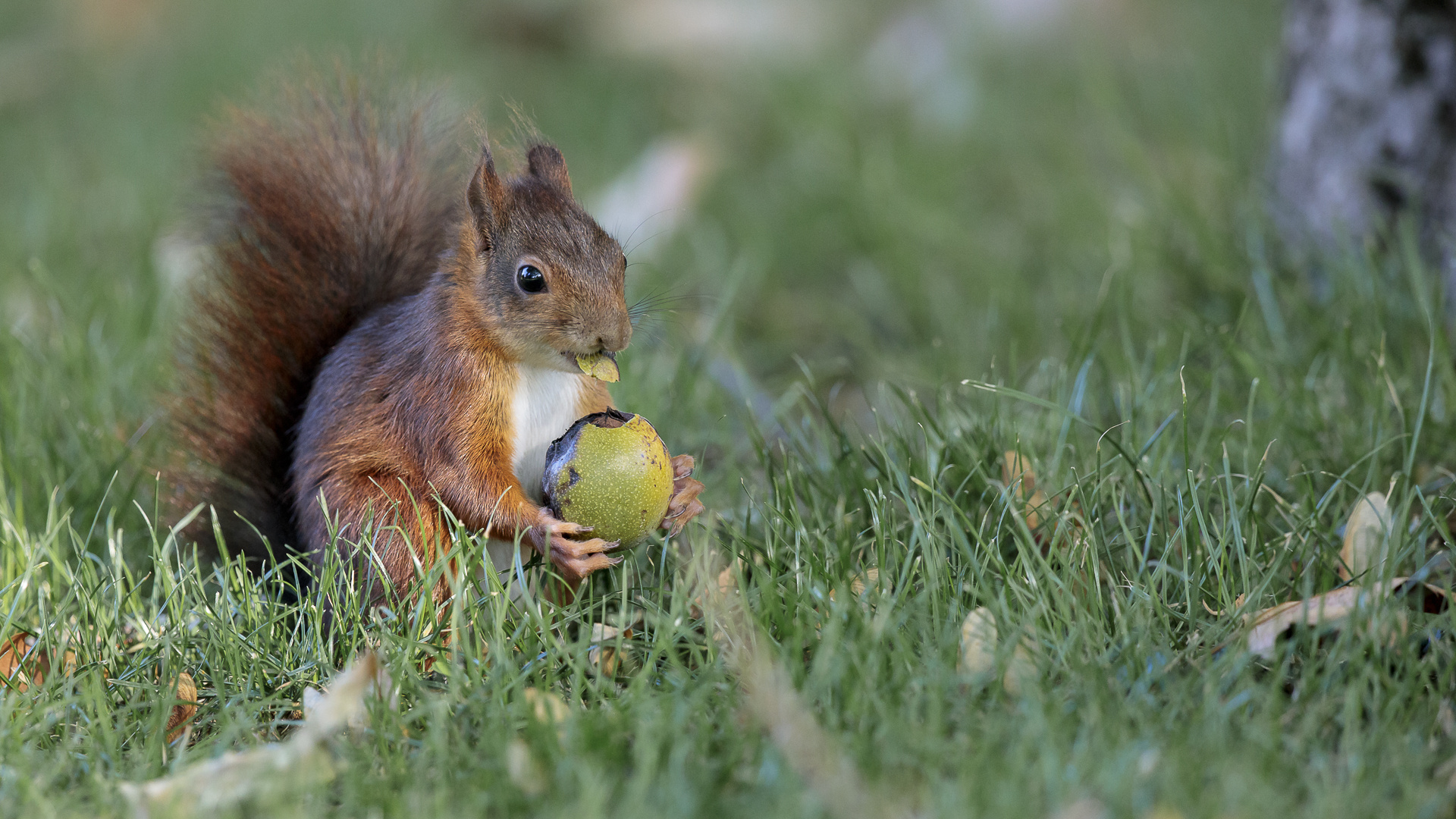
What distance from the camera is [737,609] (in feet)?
5.63

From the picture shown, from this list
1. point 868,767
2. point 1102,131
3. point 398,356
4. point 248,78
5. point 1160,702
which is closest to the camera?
point 868,767

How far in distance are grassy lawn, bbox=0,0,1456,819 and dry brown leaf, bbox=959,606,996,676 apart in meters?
0.02

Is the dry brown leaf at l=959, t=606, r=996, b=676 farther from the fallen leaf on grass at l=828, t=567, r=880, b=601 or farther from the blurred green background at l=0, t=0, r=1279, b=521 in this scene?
the blurred green background at l=0, t=0, r=1279, b=521

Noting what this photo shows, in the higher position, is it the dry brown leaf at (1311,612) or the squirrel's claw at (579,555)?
the squirrel's claw at (579,555)

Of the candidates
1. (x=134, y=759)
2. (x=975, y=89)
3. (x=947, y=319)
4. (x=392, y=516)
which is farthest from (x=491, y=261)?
(x=975, y=89)

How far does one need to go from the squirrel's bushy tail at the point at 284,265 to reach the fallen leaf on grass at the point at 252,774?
22.4 inches

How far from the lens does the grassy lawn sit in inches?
53.4

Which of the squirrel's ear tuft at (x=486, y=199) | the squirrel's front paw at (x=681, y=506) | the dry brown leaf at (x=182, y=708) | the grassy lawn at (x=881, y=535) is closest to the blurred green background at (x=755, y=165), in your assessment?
the grassy lawn at (x=881, y=535)

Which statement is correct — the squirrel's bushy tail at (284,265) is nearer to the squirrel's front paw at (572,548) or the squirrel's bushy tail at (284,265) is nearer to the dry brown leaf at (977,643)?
the squirrel's front paw at (572,548)

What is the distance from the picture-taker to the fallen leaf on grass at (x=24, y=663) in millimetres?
1638

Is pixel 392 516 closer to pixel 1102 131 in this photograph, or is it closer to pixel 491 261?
pixel 491 261

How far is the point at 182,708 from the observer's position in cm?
165

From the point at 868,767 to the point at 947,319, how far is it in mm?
1851

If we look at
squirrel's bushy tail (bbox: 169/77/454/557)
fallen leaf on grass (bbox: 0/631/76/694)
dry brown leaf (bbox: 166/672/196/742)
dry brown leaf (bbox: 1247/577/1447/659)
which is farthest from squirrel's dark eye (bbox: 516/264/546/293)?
dry brown leaf (bbox: 1247/577/1447/659)
